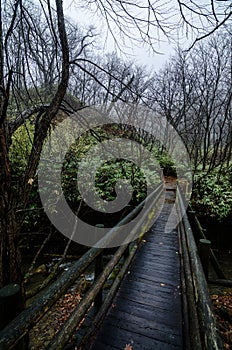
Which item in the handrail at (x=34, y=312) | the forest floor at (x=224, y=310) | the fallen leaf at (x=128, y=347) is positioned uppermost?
the handrail at (x=34, y=312)

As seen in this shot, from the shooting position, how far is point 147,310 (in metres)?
2.90

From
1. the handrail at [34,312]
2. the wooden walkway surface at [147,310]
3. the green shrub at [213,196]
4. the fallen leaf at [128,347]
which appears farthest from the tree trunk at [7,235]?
the green shrub at [213,196]

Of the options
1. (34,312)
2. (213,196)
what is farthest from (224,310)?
(213,196)

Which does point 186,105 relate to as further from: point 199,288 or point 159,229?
point 199,288

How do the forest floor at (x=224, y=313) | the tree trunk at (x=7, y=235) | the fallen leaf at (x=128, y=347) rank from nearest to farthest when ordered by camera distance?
the fallen leaf at (x=128, y=347) < the tree trunk at (x=7, y=235) < the forest floor at (x=224, y=313)

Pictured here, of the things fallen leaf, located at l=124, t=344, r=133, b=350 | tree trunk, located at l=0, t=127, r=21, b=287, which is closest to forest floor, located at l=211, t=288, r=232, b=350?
fallen leaf, located at l=124, t=344, r=133, b=350

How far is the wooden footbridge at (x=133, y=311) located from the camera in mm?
1475

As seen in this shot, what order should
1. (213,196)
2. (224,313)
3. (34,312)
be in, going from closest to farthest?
(34,312)
(224,313)
(213,196)

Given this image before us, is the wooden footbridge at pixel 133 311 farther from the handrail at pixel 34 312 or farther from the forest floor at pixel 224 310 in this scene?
→ the forest floor at pixel 224 310

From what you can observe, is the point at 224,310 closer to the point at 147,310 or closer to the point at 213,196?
the point at 147,310

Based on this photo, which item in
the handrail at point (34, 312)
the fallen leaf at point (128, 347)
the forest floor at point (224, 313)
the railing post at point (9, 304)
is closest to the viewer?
the handrail at point (34, 312)

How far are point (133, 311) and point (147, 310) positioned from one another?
0.21 metres

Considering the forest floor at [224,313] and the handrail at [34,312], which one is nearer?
the handrail at [34,312]

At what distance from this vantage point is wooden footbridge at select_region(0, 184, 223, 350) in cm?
147
